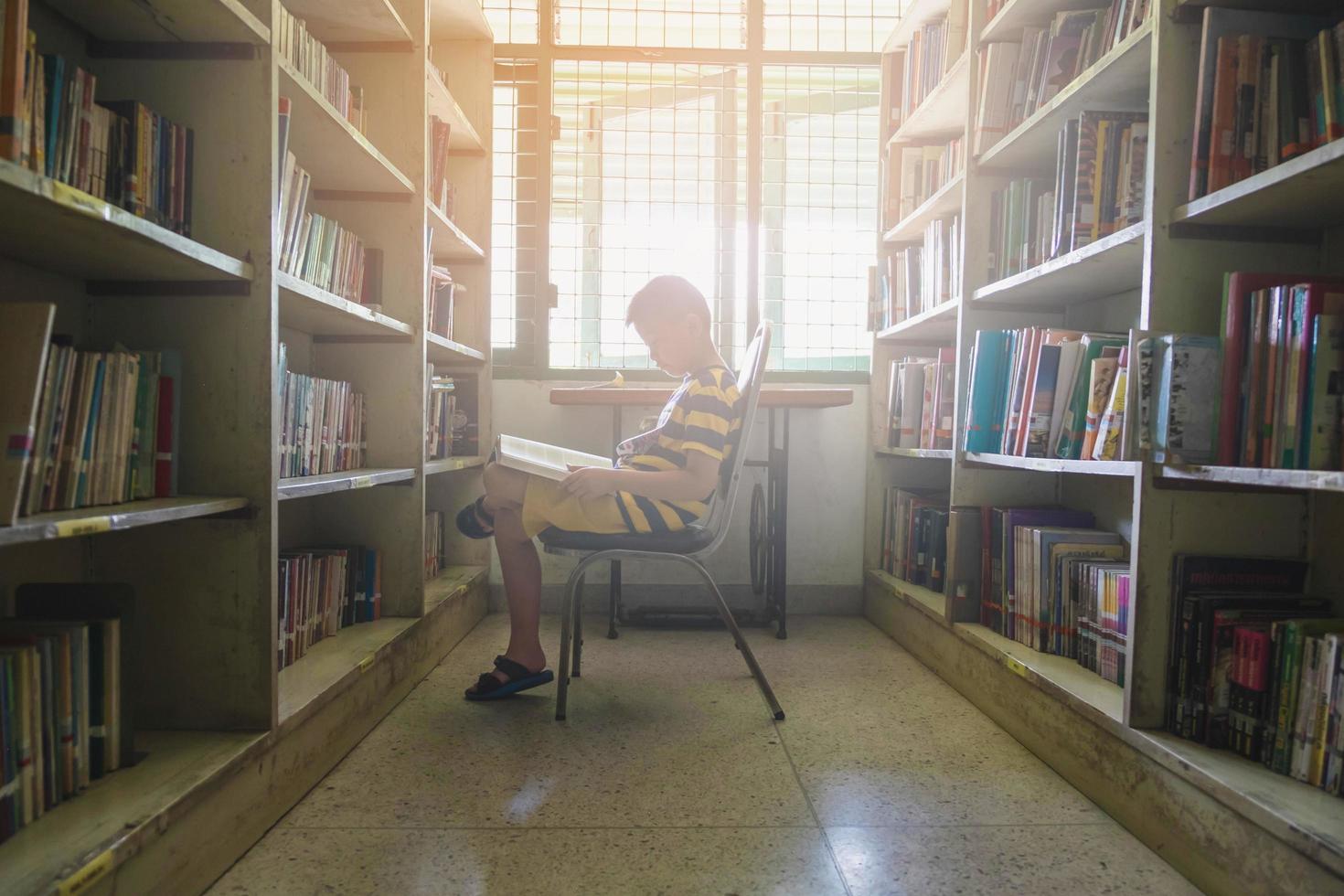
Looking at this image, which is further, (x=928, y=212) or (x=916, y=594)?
(x=928, y=212)

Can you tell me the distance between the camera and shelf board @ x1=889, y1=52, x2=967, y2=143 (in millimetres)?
2529

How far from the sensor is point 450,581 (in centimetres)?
289

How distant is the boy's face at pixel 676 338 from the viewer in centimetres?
204

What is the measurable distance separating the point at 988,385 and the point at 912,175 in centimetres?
126

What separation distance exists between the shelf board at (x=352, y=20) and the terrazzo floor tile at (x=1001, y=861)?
221 centimetres

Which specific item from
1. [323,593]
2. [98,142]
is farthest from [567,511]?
[98,142]

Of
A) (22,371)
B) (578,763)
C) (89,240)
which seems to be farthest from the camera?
(578,763)

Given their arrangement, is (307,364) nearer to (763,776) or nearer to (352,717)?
(352,717)

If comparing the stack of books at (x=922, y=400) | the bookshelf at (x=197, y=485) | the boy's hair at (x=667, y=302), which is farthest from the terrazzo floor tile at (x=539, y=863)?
the stack of books at (x=922, y=400)

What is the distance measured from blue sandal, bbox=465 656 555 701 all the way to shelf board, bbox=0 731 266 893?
0.76 metres

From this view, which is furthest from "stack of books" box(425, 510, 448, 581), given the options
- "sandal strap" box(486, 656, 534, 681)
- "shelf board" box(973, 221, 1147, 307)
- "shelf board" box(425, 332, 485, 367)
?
"shelf board" box(973, 221, 1147, 307)

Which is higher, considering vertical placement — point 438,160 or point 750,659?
point 438,160

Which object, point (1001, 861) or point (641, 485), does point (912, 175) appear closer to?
point (641, 485)

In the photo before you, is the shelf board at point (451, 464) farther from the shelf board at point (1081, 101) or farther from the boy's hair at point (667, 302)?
the shelf board at point (1081, 101)
